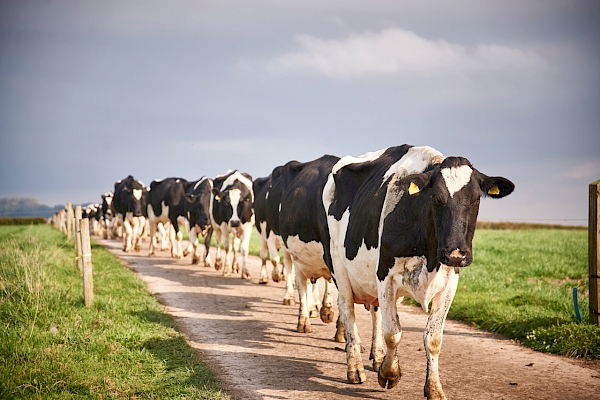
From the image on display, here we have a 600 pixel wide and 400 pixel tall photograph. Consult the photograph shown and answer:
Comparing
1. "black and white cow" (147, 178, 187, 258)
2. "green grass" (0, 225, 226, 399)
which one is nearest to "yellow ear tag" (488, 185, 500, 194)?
"green grass" (0, 225, 226, 399)

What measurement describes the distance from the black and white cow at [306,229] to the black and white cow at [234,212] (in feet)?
20.0

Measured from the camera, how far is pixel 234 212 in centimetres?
1648

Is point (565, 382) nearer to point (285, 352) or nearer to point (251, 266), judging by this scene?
point (285, 352)

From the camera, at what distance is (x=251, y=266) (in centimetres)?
1792

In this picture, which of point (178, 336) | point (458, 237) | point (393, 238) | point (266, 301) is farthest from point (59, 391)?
point (266, 301)

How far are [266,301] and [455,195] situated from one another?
7.33 metres

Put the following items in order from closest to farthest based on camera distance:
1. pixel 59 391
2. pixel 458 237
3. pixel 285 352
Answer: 1. pixel 458 237
2. pixel 59 391
3. pixel 285 352

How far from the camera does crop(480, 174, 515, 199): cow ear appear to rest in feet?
17.9

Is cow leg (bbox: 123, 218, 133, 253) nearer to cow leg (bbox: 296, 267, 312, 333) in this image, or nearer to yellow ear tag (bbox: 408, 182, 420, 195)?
cow leg (bbox: 296, 267, 312, 333)

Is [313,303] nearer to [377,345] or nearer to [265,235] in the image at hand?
[377,345]

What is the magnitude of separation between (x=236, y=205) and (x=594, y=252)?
1027 centimetres

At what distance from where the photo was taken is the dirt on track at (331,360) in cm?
607

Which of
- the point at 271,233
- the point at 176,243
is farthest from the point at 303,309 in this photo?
the point at 176,243

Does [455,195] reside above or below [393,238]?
above
